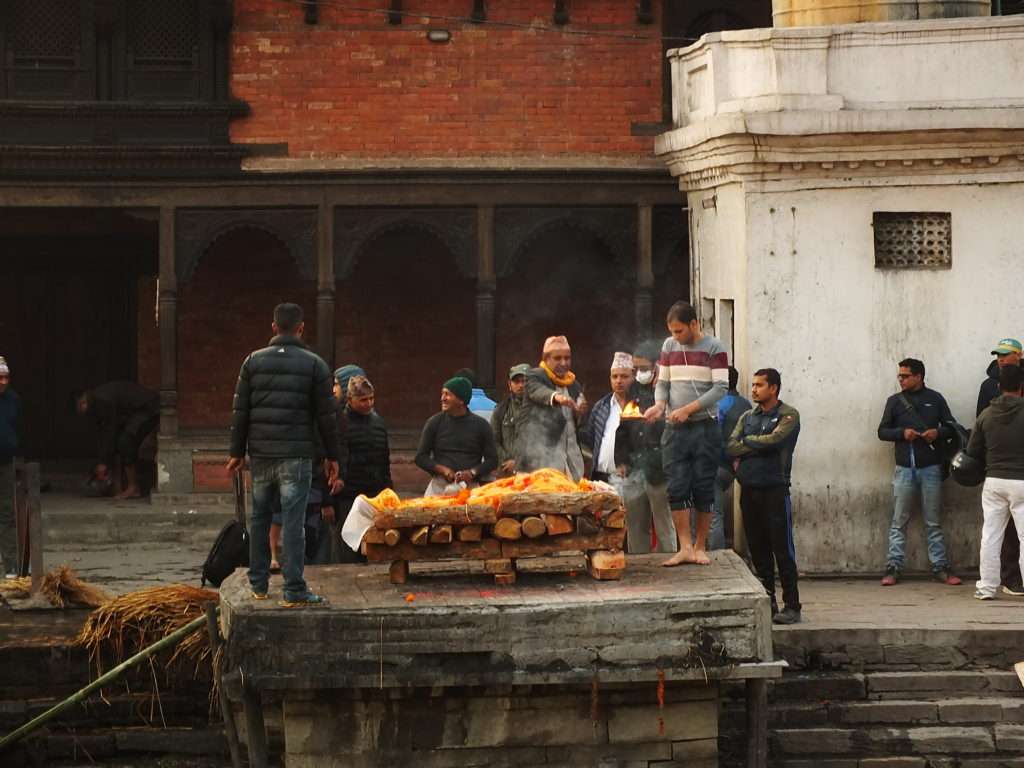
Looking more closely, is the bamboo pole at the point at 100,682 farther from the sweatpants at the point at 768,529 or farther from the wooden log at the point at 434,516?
the sweatpants at the point at 768,529

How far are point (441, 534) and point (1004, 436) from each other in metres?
4.69

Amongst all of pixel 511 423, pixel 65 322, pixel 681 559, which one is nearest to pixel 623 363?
pixel 511 423

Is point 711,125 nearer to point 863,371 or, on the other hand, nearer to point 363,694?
point 863,371

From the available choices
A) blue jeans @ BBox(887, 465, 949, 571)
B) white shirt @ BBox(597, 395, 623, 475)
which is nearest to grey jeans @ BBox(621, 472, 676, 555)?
white shirt @ BBox(597, 395, 623, 475)

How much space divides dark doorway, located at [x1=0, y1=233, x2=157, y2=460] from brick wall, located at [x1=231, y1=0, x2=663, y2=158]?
277 centimetres

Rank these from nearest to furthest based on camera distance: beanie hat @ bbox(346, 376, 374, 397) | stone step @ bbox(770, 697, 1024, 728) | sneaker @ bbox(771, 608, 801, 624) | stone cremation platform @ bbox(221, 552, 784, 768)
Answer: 1. stone cremation platform @ bbox(221, 552, 784, 768)
2. stone step @ bbox(770, 697, 1024, 728)
3. sneaker @ bbox(771, 608, 801, 624)
4. beanie hat @ bbox(346, 376, 374, 397)

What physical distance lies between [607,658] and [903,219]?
602cm

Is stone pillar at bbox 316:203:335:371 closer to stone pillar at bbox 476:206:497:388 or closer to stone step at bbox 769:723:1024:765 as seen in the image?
stone pillar at bbox 476:206:497:388

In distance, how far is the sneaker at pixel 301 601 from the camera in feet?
38.6

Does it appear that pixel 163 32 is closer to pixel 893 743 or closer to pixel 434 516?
pixel 434 516

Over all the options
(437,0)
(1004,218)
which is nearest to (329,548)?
(1004,218)

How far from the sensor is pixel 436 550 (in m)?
12.3

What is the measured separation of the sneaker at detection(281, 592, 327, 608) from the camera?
38.6 feet

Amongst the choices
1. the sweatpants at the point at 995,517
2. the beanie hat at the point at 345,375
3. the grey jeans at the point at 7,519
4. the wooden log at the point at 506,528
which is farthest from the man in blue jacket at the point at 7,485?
the sweatpants at the point at 995,517
